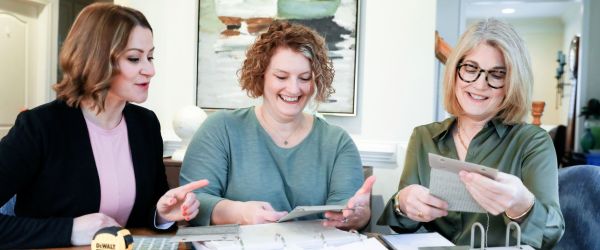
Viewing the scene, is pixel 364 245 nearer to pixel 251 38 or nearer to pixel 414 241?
pixel 414 241

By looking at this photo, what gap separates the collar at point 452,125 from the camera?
1359 mm

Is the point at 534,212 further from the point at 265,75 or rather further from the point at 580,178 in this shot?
the point at 265,75

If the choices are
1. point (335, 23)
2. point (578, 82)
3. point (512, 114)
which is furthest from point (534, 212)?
point (578, 82)

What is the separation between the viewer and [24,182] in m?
1.28

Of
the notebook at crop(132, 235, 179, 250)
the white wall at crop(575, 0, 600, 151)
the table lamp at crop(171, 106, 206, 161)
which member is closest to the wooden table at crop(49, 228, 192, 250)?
the notebook at crop(132, 235, 179, 250)

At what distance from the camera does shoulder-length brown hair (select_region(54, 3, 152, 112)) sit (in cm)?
134

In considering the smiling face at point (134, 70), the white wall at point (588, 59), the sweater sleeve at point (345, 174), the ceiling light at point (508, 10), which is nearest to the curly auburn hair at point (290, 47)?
the sweater sleeve at point (345, 174)

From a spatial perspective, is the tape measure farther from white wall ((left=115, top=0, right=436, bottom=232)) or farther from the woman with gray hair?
white wall ((left=115, top=0, right=436, bottom=232))

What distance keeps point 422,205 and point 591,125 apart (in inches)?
228

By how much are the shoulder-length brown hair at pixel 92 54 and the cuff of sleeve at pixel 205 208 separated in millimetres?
398

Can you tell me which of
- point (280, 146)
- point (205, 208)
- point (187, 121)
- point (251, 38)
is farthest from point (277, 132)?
point (251, 38)

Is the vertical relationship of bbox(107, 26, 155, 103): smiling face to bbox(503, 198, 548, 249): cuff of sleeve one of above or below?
above

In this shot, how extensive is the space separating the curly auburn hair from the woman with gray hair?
342 mm

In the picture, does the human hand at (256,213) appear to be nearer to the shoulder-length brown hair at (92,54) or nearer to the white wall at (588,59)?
the shoulder-length brown hair at (92,54)
